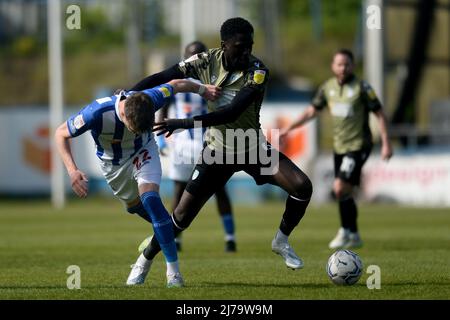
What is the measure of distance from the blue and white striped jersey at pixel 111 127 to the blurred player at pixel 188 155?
4.16m

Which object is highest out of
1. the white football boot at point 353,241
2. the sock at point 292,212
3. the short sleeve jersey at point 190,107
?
the short sleeve jersey at point 190,107

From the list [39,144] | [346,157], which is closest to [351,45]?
[39,144]

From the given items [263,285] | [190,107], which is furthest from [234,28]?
[190,107]

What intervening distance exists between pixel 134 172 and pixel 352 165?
5.23 m

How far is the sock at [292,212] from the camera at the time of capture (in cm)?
1036

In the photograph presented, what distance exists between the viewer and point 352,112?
47.7 feet

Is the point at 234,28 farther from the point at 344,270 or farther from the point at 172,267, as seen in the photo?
the point at 344,270

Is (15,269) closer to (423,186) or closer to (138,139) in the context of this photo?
(138,139)

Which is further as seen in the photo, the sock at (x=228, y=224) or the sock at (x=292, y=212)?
the sock at (x=228, y=224)

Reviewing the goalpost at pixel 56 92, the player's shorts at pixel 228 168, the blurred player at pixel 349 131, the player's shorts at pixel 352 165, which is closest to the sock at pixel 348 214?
the blurred player at pixel 349 131

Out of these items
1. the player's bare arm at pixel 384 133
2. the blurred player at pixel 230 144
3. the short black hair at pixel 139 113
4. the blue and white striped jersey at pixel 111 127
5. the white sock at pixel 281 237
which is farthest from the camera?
the player's bare arm at pixel 384 133

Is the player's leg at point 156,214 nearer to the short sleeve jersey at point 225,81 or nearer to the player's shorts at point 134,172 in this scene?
the player's shorts at point 134,172

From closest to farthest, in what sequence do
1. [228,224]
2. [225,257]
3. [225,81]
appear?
1. [225,81]
2. [225,257]
3. [228,224]

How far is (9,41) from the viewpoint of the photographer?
56.6 m
